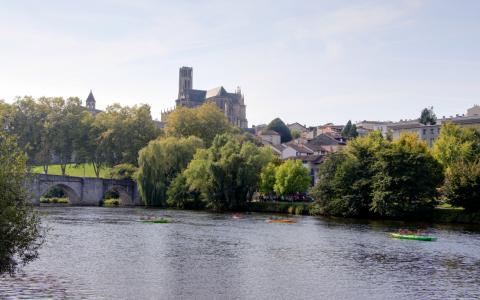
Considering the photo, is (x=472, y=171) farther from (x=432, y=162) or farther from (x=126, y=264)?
(x=126, y=264)

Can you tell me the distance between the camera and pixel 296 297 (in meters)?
30.2

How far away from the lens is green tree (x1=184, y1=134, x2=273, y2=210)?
89.8 meters

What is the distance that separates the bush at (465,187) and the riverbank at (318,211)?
1141 mm

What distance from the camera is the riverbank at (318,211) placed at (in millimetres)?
70500

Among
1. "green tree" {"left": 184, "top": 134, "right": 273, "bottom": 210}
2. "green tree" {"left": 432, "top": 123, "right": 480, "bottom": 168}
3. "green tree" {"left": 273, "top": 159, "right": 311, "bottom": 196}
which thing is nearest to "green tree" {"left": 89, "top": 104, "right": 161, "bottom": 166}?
"green tree" {"left": 184, "top": 134, "right": 273, "bottom": 210}

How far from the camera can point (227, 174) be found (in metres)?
89.7

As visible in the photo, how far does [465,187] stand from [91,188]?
6249 centimetres

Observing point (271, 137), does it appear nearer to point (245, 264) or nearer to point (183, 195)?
point (183, 195)

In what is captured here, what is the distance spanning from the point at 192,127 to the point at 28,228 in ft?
330

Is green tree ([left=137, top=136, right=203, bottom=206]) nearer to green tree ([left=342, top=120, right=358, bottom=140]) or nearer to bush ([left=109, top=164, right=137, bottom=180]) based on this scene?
bush ([left=109, top=164, right=137, bottom=180])

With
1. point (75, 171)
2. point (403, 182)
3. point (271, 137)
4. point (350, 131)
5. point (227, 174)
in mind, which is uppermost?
point (350, 131)

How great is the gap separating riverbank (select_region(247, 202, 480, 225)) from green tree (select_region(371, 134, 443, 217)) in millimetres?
1303

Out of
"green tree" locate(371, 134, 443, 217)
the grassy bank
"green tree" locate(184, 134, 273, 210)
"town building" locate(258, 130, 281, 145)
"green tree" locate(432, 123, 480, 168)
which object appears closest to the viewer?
"green tree" locate(371, 134, 443, 217)

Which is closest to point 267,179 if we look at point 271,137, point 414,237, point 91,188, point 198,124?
point 91,188
